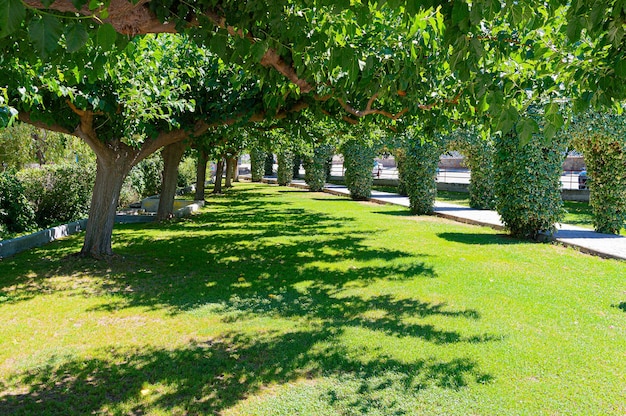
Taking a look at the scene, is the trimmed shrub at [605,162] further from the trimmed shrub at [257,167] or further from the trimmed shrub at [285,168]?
the trimmed shrub at [257,167]

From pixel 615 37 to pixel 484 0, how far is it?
3.25 ft

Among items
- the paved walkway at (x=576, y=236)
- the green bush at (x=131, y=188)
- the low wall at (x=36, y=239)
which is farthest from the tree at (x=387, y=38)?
the green bush at (x=131, y=188)

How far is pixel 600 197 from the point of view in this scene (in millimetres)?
13523

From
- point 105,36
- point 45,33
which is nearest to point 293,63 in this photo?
point 105,36

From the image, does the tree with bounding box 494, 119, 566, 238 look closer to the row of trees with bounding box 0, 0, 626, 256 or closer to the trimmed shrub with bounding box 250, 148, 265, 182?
the row of trees with bounding box 0, 0, 626, 256

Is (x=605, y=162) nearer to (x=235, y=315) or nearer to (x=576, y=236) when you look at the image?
(x=576, y=236)

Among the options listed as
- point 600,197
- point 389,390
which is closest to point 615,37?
point 389,390

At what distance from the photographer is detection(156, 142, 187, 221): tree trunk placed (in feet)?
52.1

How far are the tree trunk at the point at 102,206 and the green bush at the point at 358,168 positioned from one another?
16757 mm

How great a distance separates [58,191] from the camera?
49.1ft

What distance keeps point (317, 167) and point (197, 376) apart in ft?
94.5

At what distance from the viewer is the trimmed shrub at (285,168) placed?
1506 inches

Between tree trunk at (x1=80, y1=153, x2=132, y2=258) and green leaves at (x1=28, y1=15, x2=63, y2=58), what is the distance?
27.3ft

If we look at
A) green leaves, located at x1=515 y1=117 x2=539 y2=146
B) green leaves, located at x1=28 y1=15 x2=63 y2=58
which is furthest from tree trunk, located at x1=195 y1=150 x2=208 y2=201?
green leaves, located at x1=28 y1=15 x2=63 y2=58
